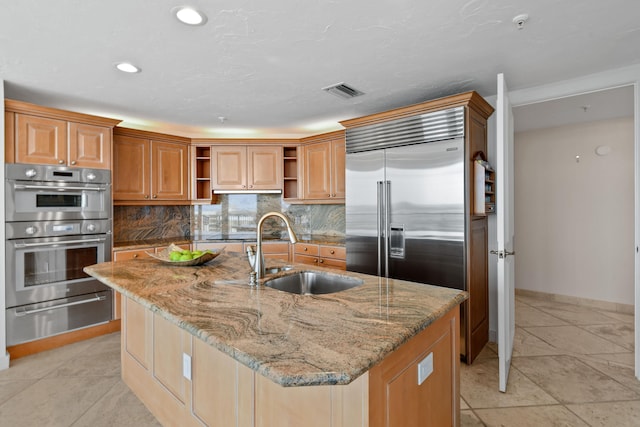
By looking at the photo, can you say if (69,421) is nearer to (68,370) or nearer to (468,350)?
(68,370)

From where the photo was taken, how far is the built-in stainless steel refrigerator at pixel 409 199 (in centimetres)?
277

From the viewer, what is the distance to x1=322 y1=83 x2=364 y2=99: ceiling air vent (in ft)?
9.48

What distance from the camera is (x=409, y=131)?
3020 mm

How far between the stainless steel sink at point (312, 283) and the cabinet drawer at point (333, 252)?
1687mm

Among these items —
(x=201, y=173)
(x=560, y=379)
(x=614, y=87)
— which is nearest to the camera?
(x=560, y=379)

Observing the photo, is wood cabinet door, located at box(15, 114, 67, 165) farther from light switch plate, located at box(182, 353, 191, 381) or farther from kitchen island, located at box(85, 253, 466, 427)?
light switch plate, located at box(182, 353, 191, 381)

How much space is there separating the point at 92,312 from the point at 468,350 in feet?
11.8

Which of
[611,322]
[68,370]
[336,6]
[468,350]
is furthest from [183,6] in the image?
[611,322]

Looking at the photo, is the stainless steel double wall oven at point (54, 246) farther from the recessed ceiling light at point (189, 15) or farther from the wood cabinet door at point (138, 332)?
the recessed ceiling light at point (189, 15)

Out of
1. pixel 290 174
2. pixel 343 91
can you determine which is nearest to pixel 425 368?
pixel 343 91

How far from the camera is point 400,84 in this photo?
2.84 metres

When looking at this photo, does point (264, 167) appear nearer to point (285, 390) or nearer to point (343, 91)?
point (343, 91)

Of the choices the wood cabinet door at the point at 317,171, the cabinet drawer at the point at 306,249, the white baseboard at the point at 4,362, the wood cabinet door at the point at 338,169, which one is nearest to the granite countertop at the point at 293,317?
the white baseboard at the point at 4,362

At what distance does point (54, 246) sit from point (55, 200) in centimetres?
43
